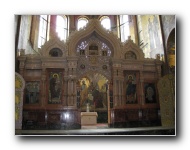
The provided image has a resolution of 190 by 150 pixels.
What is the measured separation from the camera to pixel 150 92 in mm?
4699

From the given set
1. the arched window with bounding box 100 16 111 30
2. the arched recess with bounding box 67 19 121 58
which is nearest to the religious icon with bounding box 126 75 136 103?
the arched recess with bounding box 67 19 121 58

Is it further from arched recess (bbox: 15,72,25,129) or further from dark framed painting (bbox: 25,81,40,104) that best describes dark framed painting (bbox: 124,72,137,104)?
arched recess (bbox: 15,72,25,129)

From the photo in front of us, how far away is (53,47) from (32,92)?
0.95 metres

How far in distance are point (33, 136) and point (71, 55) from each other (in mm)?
1604

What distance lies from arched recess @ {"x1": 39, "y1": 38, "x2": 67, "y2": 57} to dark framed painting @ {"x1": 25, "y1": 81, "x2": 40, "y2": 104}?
607 mm

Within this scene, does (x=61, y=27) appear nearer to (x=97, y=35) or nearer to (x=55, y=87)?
(x=97, y=35)

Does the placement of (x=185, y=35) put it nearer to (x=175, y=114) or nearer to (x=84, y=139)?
(x=175, y=114)

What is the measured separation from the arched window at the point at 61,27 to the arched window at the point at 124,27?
1.06 meters

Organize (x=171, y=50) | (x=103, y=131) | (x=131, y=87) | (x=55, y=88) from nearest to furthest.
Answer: (x=103, y=131), (x=171, y=50), (x=55, y=88), (x=131, y=87)

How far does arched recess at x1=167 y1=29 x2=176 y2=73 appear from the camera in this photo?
441 cm

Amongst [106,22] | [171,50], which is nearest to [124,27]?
[106,22]

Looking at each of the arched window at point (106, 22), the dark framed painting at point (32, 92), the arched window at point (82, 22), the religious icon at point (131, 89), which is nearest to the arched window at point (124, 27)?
the arched window at point (106, 22)

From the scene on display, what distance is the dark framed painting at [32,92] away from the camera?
4.46 m

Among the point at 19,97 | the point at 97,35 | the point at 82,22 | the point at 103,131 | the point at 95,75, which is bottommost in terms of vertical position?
the point at 103,131
